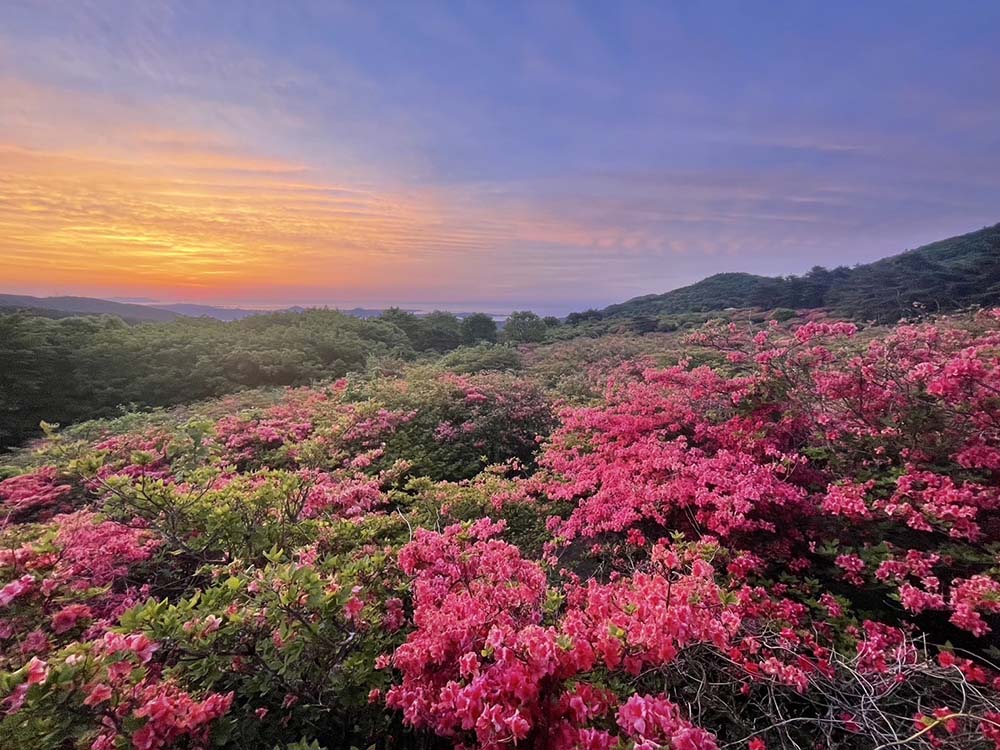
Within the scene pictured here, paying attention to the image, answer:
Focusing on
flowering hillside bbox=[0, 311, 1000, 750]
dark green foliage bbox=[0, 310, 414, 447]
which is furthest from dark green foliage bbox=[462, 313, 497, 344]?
flowering hillside bbox=[0, 311, 1000, 750]

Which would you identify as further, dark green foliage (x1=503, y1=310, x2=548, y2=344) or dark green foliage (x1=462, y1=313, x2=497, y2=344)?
dark green foliage (x1=462, y1=313, x2=497, y2=344)

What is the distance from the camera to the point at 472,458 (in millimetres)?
7469

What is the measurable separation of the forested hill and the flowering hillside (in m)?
A: 14.9

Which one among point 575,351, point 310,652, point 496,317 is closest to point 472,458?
point 310,652

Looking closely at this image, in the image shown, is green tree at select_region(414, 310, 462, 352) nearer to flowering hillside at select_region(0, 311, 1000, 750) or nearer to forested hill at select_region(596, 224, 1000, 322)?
forested hill at select_region(596, 224, 1000, 322)

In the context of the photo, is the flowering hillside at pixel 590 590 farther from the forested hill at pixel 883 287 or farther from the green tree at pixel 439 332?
the green tree at pixel 439 332

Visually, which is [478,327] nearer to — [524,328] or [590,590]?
[524,328]

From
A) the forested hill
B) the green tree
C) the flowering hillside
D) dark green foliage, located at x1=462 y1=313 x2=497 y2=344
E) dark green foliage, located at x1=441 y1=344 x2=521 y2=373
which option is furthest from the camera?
dark green foliage, located at x1=462 y1=313 x2=497 y2=344

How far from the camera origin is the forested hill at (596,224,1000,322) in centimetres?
2351

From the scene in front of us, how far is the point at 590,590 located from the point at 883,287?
38.2 metres

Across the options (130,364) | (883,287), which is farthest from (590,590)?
(883,287)

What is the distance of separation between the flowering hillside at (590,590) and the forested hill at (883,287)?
1495 centimetres

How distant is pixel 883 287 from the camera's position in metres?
30.5

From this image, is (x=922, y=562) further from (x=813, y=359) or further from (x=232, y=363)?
(x=232, y=363)
